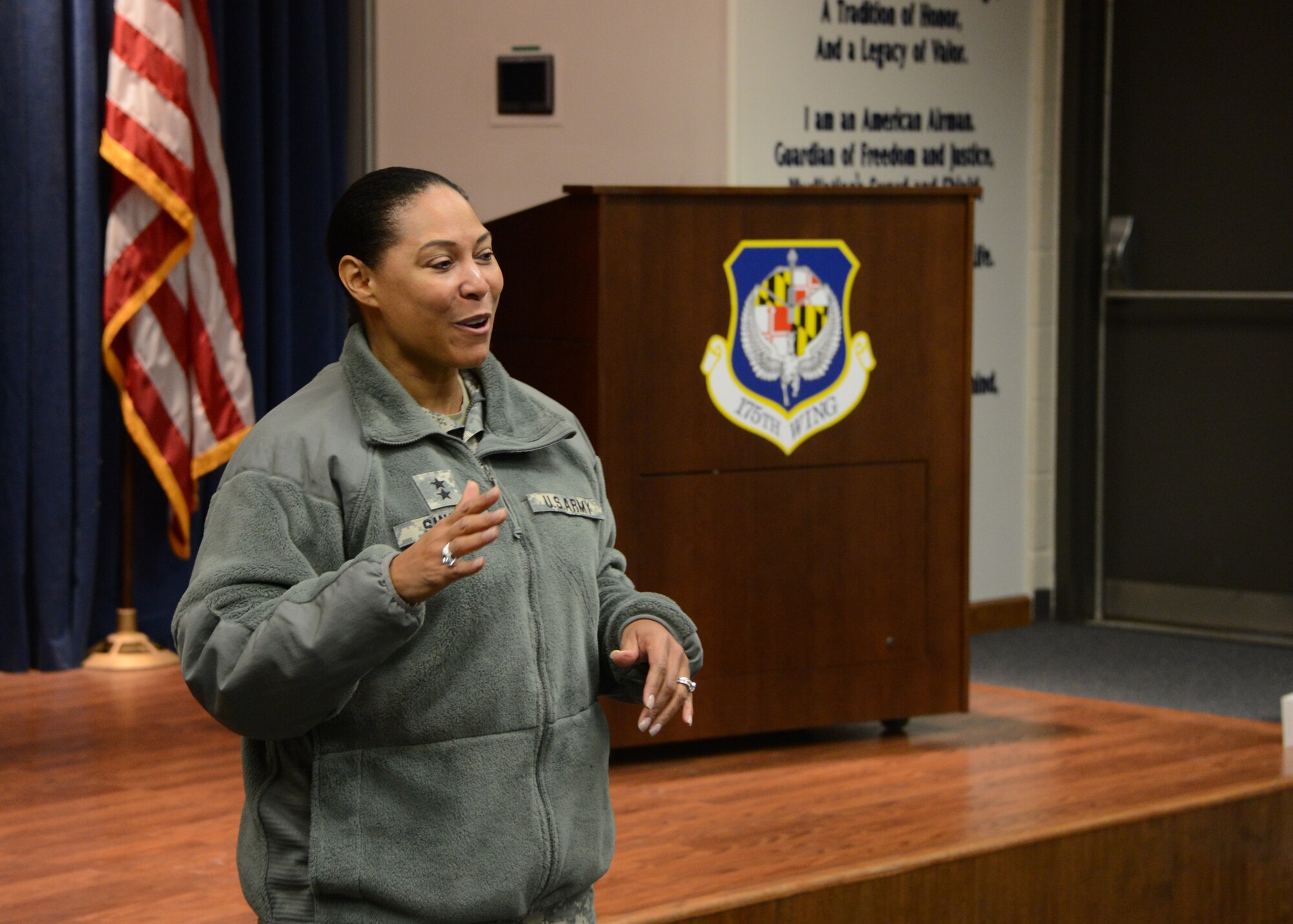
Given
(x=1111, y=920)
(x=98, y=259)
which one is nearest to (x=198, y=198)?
(x=98, y=259)

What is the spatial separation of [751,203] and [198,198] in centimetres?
153

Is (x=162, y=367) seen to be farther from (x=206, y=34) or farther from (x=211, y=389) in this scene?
(x=206, y=34)

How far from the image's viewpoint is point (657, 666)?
1514 millimetres

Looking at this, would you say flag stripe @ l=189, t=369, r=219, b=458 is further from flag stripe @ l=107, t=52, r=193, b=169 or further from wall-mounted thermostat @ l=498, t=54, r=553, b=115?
wall-mounted thermostat @ l=498, t=54, r=553, b=115

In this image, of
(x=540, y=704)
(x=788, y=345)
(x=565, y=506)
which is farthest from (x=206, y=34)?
(x=540, y=704)

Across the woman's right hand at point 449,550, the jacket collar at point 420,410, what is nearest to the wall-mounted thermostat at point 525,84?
the jacket collar at point 420,410

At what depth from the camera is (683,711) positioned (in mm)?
1533

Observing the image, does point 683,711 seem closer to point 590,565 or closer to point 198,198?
point 590,565

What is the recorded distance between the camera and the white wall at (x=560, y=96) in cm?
405

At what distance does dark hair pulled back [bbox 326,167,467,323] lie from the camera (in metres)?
1.54

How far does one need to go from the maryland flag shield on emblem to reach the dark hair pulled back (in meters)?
1.69

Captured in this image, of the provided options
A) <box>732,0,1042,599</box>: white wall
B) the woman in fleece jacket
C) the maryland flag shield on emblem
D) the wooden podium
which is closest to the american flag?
the wooden podium

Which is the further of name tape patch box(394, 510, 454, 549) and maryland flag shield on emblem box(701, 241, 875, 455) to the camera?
maryland flag shield on emblem box(701, 241, 875, 455)

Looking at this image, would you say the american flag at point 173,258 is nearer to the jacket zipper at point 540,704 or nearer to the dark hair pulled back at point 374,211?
the dark hair pulled back at point 374,211
